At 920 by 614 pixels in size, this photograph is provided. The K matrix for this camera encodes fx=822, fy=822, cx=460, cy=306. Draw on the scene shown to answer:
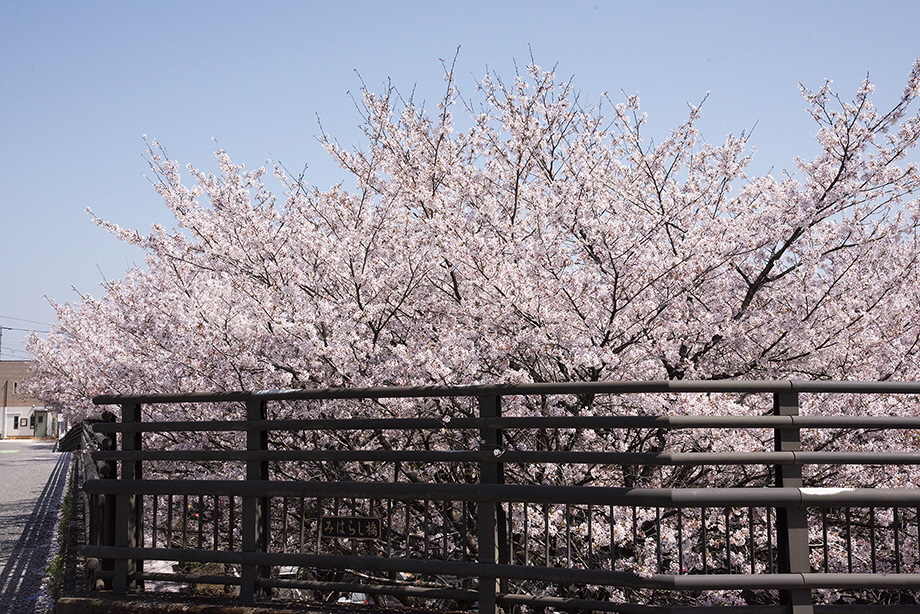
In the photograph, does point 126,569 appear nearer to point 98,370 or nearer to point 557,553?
point 557,553

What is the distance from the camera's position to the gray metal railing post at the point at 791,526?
14.7ft

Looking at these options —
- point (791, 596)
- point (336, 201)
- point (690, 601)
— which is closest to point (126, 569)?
point (791, 596)

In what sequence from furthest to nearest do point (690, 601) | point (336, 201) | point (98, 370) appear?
1. point (98, 370)
2. point (336, 201)
3. point (690, 601)

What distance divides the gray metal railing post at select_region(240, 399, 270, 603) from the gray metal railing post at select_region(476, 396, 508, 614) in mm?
1577

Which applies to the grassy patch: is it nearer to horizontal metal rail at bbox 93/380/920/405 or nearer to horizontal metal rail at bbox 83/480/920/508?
horizontal metal rail at bbox 83/480/920/508

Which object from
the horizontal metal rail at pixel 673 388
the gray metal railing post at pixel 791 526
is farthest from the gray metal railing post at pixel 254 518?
the gray metal railing post at pixel 791 526

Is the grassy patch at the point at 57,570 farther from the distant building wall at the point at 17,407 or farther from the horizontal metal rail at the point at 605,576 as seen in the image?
the distant building wall at the point at 17,407

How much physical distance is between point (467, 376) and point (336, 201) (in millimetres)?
3505

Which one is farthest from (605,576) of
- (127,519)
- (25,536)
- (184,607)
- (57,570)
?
(25,536)

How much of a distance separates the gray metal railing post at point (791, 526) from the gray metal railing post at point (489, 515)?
158 cm

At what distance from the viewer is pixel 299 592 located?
10.9 metres

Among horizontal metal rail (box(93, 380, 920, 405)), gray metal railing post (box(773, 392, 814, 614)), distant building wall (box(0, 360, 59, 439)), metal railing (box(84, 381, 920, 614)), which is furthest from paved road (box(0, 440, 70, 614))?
distant building wall (box(0, 360, 59, 439))

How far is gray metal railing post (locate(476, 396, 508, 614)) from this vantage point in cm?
481

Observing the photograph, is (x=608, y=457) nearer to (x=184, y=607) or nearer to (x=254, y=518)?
(x=254, y=518)
